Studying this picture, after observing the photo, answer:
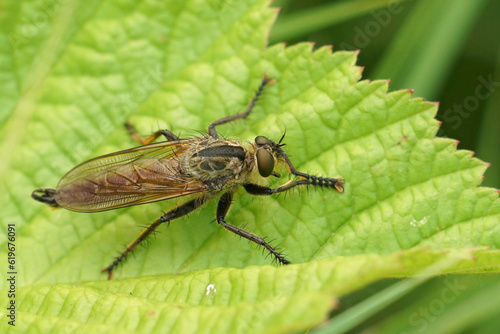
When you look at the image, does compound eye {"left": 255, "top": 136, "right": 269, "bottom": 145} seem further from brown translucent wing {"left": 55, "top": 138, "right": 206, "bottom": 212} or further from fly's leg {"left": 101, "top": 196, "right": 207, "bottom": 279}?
fly's leg {"left": 101, "top": 196, "right": 207, "bottom": 279}

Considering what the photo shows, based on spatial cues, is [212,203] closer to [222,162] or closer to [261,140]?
[222,162]

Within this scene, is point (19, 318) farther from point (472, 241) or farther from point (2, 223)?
point (472, 241)

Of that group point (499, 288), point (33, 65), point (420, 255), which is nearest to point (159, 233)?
point (33, 65)

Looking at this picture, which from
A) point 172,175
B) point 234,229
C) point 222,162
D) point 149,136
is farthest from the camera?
point 149,136

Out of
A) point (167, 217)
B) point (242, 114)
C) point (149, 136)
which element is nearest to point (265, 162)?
point (242, 114)

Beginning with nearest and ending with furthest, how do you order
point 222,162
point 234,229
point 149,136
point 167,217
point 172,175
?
1. point 234,229
2. point 167,217
3. point 222,162
4. point 172,175
5. point 149,136

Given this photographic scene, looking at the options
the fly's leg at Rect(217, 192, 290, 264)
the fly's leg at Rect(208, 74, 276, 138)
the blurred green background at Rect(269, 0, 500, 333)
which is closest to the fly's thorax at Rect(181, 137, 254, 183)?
the fly's leg at Rect(208, 74, 276, 138)

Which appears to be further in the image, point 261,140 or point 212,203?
point 212,203
